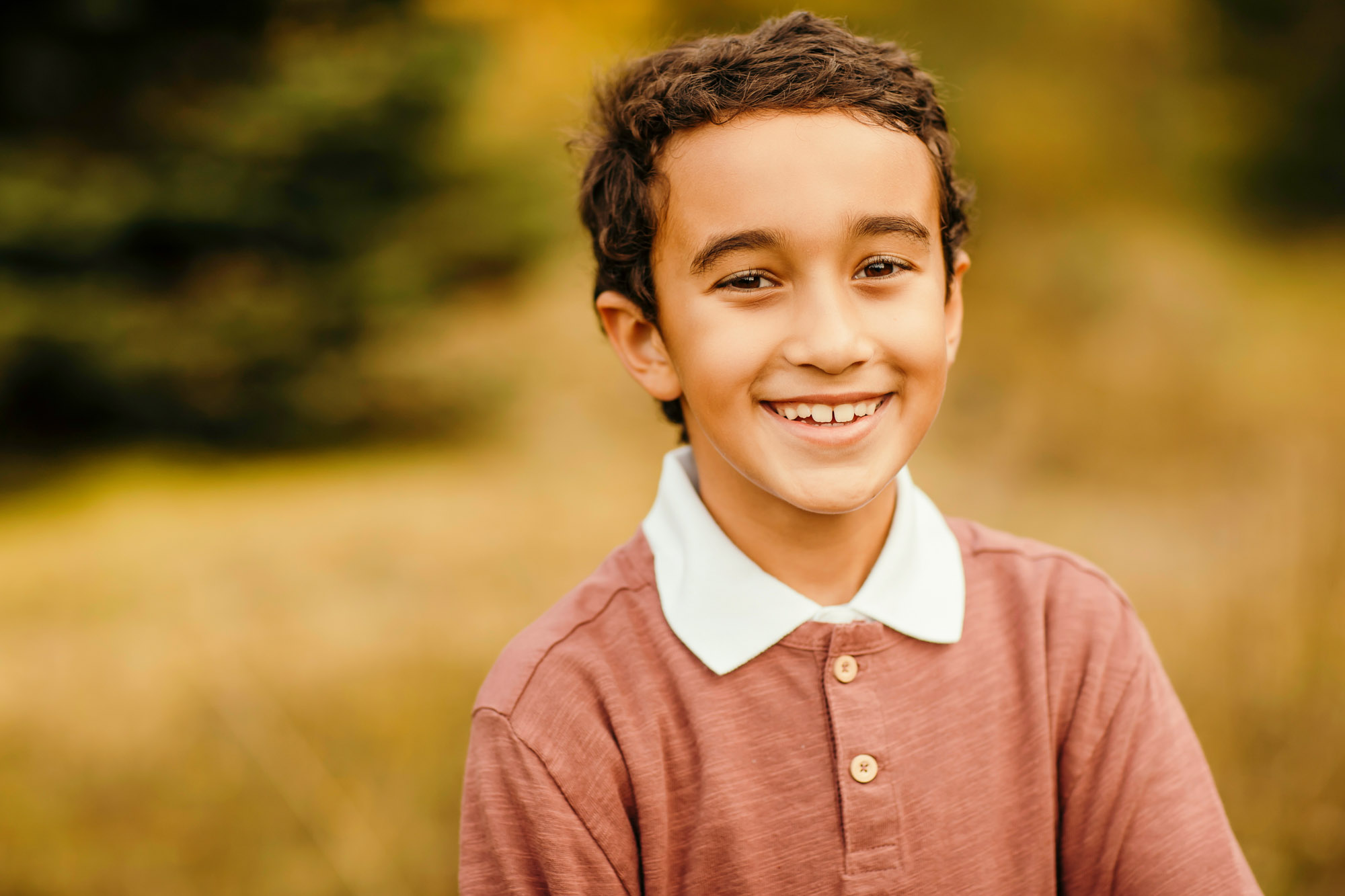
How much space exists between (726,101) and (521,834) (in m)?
0.95

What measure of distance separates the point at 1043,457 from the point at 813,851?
544cm

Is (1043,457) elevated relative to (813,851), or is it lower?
elevated

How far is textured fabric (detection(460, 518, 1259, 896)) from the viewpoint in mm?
1200

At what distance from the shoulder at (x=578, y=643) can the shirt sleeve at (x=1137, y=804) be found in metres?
0.60

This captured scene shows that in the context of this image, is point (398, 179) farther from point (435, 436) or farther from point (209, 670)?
point (209, 670)

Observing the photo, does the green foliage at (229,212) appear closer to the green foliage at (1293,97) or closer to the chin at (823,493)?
the chin at (823,493)

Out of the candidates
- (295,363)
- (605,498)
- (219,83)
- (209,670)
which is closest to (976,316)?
(605,498)

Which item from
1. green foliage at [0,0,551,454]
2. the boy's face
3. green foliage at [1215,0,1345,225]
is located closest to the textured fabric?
the boy's face

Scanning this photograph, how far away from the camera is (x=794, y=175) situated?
1203 mm

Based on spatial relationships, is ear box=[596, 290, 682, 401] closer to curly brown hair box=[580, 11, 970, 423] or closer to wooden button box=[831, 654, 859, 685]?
curly brown hair box=[580, 11, 970, 423]

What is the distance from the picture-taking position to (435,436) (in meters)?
6.25

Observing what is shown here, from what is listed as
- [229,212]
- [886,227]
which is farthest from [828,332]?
[229,212]

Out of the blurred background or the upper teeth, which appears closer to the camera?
the upper teeth

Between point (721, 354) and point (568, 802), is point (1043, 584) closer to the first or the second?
point (721, 354)
